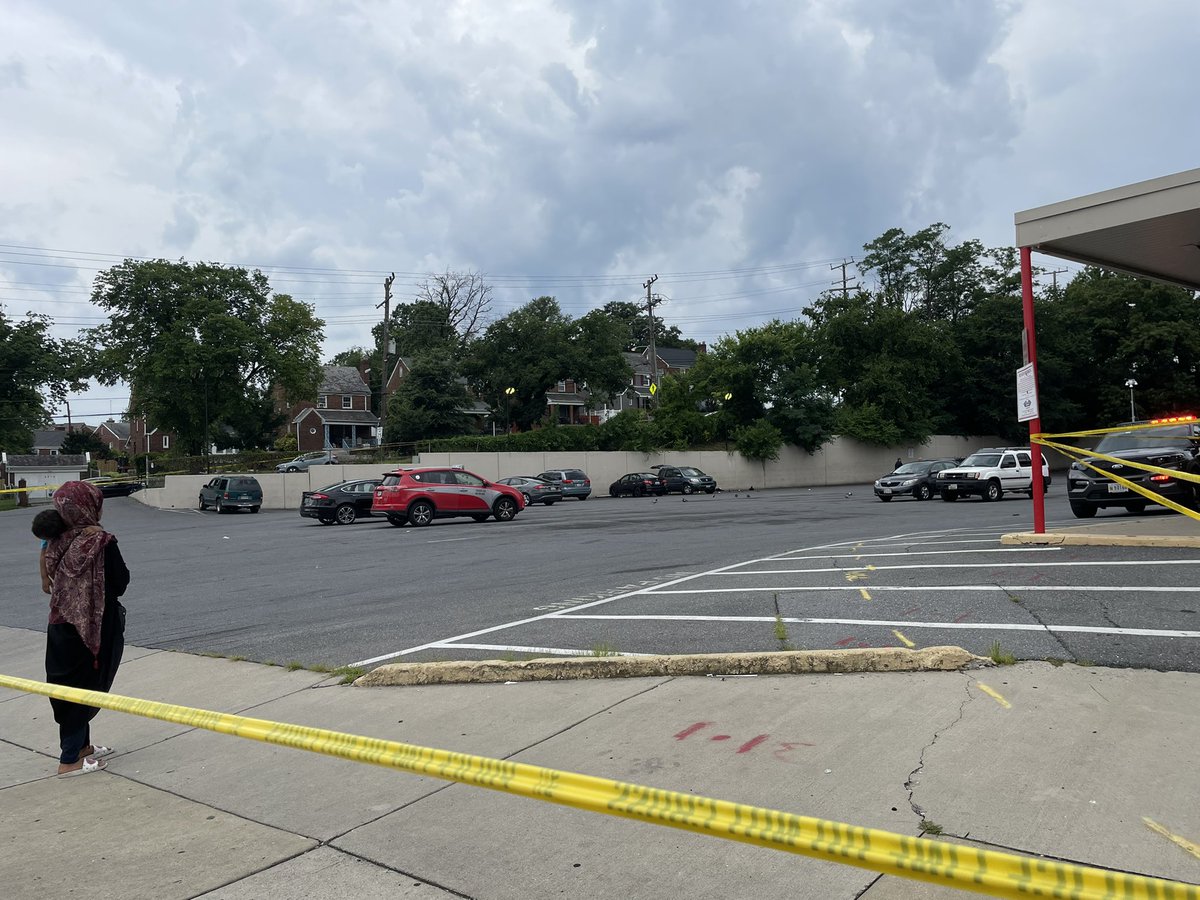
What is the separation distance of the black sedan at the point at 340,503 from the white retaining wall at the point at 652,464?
15.5m

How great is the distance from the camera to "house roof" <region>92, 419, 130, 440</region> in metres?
117

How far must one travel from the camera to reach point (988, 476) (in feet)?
98.1

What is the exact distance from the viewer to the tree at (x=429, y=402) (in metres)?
62.2

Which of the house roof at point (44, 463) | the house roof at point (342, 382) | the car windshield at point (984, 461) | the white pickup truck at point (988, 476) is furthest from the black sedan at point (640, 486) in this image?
the house roof at point (342, 382)

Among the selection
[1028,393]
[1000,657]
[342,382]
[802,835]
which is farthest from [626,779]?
[342,382]

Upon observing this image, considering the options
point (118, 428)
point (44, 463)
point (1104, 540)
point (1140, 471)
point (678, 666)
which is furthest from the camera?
point (118, 428)

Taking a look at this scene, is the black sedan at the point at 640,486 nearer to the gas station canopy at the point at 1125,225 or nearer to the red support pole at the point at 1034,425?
the gas station canopy at the point at 1125,225

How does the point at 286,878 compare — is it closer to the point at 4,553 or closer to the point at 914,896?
the point at 914,896

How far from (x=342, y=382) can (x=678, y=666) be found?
284 ft

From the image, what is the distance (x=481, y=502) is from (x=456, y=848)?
77.3 feet

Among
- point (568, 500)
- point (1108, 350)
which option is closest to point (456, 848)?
point (568, 500)

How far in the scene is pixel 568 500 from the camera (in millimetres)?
46812

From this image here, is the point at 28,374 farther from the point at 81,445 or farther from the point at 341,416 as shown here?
the point at 81,445

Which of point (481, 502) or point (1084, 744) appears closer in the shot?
point (1084, 744)
